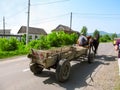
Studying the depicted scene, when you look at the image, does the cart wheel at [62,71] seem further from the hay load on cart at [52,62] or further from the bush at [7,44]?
the bush at [7,44]

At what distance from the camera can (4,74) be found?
352 inches

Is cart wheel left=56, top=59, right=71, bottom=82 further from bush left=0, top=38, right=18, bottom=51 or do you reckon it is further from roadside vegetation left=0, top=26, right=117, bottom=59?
bush left=0, top=38, right=18, bottom=51

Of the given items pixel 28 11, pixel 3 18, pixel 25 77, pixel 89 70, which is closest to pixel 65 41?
pixel 28 11

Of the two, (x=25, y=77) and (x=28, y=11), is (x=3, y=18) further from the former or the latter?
(x=25, y=77)

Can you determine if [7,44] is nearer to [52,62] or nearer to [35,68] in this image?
[35,68]

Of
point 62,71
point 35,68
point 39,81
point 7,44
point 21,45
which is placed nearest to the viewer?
point 62,71

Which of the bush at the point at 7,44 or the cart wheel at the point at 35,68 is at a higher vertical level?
the bush at the point at 7,44

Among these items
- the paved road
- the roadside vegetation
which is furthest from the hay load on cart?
the roadside vegetation

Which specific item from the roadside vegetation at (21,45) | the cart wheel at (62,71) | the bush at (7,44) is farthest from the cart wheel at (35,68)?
the bush at (7,44)

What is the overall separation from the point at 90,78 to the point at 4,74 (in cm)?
410

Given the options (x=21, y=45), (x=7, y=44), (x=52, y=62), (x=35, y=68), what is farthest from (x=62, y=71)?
(x=21, y=45)

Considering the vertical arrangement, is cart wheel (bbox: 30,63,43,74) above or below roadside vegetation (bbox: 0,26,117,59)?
below

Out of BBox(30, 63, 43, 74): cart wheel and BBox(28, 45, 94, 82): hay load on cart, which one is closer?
BBox(28, 45, 94, 82): hay load on cart

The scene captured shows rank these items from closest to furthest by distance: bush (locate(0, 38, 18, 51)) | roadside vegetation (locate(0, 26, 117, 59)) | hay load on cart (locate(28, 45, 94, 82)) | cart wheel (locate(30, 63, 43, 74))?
1. hay load on cart (locate(28, 45, 94, 82))
2. cart wheel (locate(30, 63, 43, 74))
3. roadside vegetation (locate(0, 26, 117, 59))
4. bush (locate(0, 38, 18, 51))
